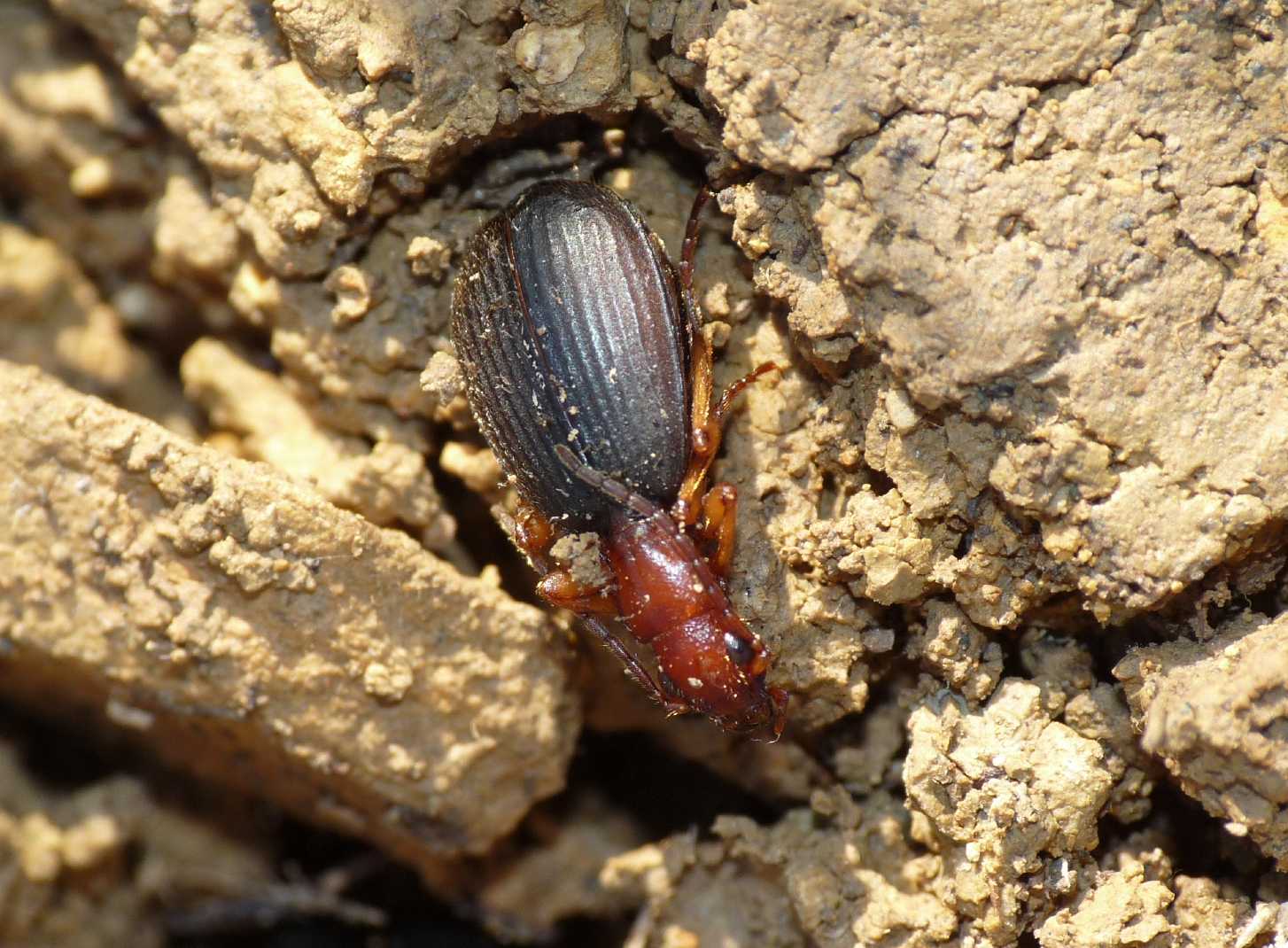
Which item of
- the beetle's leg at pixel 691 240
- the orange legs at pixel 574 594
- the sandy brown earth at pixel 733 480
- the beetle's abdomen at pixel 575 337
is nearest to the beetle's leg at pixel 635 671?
the orange legs at pixel 574 594

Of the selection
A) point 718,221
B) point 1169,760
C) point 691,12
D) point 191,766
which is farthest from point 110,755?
point 1169,760

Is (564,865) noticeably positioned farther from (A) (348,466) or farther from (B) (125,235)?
(B) (125,235)

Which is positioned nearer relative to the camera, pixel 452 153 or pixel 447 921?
pixel 452 153

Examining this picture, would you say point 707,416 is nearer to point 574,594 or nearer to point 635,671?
point 574,594

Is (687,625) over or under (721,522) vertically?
under

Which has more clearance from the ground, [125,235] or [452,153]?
[452,153]

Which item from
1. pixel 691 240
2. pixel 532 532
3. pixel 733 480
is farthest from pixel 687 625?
pixel 691 240

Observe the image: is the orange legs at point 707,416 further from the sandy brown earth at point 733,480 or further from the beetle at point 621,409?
the sandy brown earth at point 733,480
